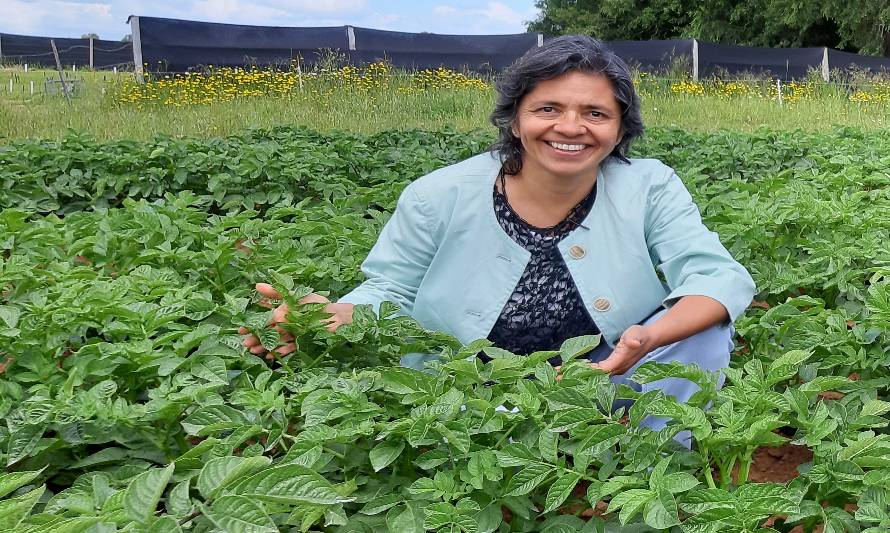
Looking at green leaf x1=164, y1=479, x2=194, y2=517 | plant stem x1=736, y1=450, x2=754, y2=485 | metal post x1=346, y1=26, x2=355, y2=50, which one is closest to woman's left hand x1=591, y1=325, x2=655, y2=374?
plant stem x1=736, y1=450, x2=754, y2=485

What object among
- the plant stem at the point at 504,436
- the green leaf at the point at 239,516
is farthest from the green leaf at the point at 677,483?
the green leaf at the point at 239,516

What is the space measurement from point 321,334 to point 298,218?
1.63 meters

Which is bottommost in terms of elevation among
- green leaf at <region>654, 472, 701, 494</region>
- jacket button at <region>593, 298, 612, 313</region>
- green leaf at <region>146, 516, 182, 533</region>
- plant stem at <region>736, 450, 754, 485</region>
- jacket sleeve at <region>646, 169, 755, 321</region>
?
plant stem at <region>736, 450, 754, 485</region>

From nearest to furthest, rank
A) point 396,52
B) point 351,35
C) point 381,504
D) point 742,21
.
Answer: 1. point 381,504
2. point 351,35
3. point 396,52
4. point 742,21

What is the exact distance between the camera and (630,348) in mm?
1862

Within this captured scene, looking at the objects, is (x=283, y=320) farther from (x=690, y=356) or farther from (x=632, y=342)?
(x=690, y=356)

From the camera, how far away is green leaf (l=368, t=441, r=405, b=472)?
1456mm

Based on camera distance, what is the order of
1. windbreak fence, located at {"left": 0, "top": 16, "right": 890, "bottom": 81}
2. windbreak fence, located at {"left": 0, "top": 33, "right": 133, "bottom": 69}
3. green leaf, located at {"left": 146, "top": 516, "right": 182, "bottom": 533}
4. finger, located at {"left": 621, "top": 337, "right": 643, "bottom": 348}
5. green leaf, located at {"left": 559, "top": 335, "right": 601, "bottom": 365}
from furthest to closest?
windbreak fence, located at {"left": 0, "top": 33, "right": 133, "bottom": 69}
windbreak fence, located at {"left": 0, "top": 16, "right": 890, "bottom": 81}
finger, located at {"left": 621, "top": 337, "right": 643, "bottom": 348}
green leaf, located at {"left": 559, "top": 335, "right": 601, "bottom": 365}
green leaf, located at {"left": 146, "top": 516, "right": 182, "bottom": 533}

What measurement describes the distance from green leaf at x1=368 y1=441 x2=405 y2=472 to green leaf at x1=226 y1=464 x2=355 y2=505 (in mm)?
228

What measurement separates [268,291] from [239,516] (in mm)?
944

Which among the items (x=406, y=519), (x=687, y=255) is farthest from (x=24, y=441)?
(x=687, y=255)

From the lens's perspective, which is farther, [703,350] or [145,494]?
[703,350]

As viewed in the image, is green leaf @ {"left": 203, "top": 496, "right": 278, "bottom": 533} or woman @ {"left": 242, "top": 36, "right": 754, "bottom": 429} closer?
green leaf @ {"left": 203, "top": 496, "right": 278, "bottom": 533}

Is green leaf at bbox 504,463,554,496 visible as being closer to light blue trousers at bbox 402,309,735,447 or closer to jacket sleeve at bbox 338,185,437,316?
light blue trousers at bbox 402,309,735,447
